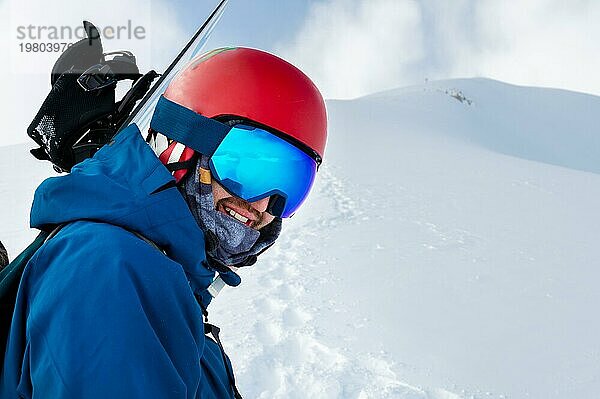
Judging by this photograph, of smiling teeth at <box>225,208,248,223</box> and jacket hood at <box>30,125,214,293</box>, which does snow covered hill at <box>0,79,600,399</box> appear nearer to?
smiling teeth at <box>225,208,248,223</box>

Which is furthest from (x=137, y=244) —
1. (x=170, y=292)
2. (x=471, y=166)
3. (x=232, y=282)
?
(x=471, y=166)

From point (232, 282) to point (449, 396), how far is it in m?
2.09

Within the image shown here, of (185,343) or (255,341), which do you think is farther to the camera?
(255,341)

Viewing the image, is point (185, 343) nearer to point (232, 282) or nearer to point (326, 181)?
point (232, 282)

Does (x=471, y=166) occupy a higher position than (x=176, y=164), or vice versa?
(x=176, y=164)

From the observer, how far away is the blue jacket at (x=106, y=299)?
0.86m

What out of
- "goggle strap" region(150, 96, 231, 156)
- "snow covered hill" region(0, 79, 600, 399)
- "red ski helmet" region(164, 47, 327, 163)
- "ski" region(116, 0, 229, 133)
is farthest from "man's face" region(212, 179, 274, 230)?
"snow covered hill" region(0, 79, 600, 399)

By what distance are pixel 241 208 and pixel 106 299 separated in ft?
2.35

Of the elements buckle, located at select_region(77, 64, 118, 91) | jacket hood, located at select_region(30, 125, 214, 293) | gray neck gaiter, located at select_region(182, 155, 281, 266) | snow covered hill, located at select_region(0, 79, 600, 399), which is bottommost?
snow covered hill, located at select_region(0, 79, 600, 399)

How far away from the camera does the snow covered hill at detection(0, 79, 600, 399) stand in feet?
11.4

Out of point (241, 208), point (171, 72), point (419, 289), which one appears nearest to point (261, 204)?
point (241, 208)

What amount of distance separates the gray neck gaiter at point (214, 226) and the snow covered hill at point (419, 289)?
6.57 ft

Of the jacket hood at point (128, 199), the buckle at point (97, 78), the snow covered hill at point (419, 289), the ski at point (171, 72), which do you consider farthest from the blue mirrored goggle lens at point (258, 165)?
the snow covered hill at point (419, 289)

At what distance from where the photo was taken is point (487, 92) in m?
32.3
